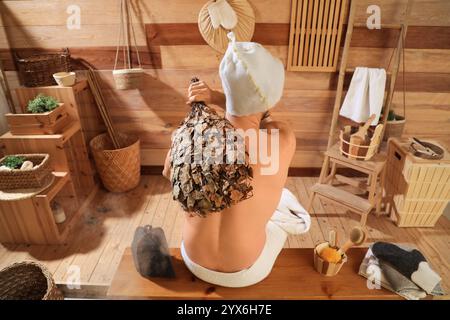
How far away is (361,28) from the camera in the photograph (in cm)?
247

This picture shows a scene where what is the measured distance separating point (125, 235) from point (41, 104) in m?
1.13

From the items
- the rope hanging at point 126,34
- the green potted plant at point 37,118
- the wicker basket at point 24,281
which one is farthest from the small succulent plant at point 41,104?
the wicker basket at point 24,281

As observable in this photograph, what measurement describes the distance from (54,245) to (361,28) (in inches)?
112

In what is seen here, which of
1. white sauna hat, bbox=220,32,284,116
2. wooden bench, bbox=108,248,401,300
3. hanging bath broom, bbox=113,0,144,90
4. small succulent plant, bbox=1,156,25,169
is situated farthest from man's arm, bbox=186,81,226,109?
small succulent plant, bbox=1,156,25,169

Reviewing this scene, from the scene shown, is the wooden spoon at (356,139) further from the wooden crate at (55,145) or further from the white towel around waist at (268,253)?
the wooden crate at (55,145)

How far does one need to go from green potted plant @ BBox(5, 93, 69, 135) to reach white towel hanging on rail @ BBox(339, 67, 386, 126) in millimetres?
2279

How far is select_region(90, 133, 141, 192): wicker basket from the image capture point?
2.64m

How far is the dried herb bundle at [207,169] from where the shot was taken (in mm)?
954

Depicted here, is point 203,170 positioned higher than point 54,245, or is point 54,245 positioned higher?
point 203,170

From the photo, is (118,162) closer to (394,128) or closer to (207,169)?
(207,169)

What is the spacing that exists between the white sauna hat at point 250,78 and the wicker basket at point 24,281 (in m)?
1.36
